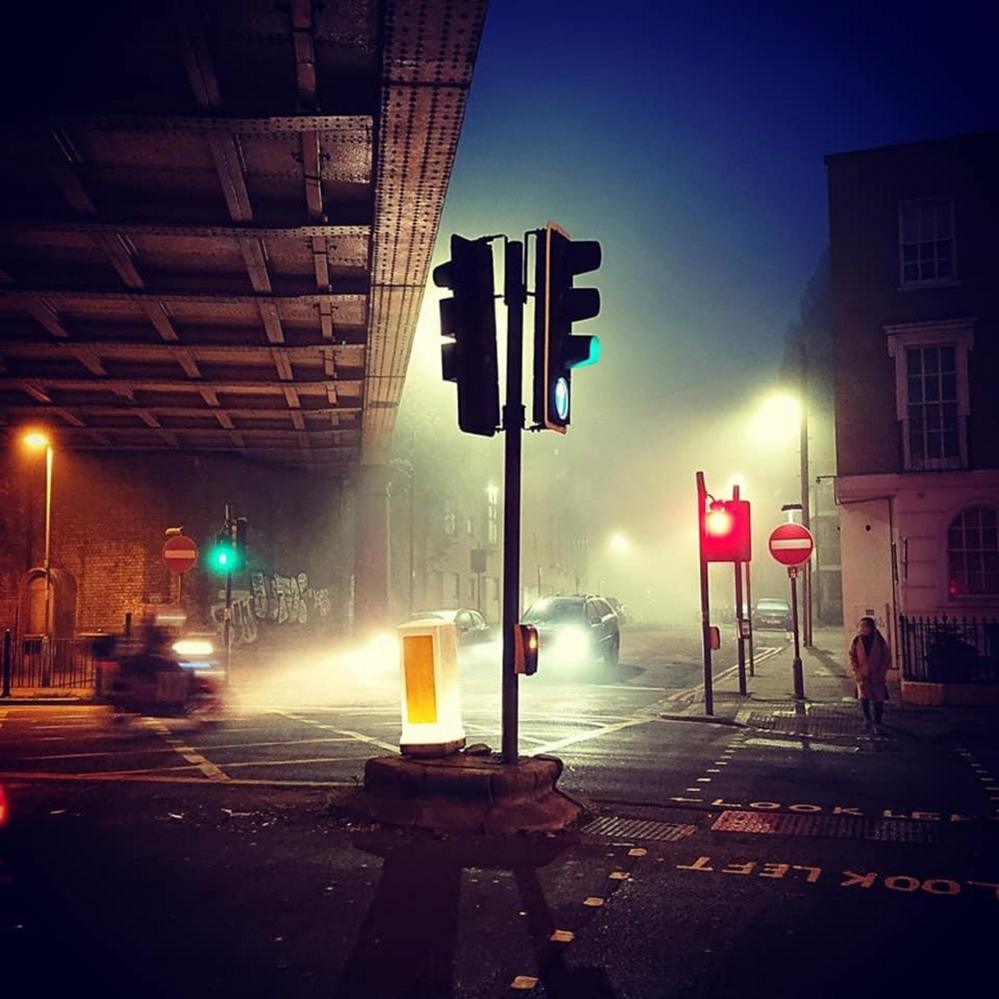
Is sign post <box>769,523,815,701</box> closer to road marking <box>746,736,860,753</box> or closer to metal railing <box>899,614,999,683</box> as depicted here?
metal railing <box>899,614,999,683</box>

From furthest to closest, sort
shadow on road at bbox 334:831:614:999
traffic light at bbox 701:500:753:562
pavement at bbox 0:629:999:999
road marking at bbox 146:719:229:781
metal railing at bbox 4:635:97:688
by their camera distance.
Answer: metal railing at bbox 4:635:97:688 → traffic light at bbox 701:500:753:562 → road marking at bbox 146:719:229:781 → pavement at bbox 0:629:999:999 → shadow on road at bbox 334:831:614:999

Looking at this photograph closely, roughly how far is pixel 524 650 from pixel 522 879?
1896mm

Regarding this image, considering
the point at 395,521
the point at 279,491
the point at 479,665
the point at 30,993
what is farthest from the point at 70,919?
the point at 395,521

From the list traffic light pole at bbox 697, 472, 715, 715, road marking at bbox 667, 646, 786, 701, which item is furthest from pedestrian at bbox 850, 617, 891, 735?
road marking at bbox 667, 646, 786, 701

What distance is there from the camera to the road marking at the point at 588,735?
11.9m

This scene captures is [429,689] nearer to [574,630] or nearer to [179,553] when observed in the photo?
[179,553]

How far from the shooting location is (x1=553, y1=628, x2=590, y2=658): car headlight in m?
23.9

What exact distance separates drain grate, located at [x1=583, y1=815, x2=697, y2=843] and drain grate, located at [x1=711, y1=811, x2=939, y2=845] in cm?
32

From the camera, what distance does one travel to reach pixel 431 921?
17.7 feet

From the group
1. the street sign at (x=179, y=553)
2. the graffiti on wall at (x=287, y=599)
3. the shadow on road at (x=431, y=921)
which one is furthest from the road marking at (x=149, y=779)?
the graffiti on wall at (x=287, y=599)

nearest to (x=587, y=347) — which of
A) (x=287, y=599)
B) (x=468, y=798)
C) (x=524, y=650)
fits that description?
(x=524, y=650)

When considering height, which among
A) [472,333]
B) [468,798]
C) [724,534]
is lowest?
[468,798]

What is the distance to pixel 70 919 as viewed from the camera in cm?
542

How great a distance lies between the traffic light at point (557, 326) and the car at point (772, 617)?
45.2m
